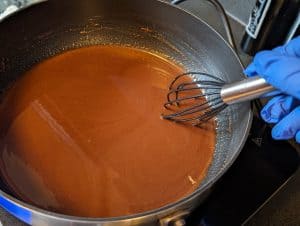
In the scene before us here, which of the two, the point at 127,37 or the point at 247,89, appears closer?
the point at 247,89

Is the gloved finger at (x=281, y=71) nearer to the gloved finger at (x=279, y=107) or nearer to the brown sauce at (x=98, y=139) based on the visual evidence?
the gloved finger at (x=279, y=107)

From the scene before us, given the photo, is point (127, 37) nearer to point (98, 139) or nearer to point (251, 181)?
point (98, 139)

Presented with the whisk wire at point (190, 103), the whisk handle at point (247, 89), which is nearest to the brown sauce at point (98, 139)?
the whisk wire at point (190, 103)

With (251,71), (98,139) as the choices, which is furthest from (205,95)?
(98,139)

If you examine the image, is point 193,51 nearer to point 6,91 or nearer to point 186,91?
point 186,91

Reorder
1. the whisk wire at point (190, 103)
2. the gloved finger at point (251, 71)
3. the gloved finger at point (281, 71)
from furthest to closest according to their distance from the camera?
the whisk wire at point (190, 103) < the gloved finger at point (251, 71) < the gloved finger at point (281, 71)

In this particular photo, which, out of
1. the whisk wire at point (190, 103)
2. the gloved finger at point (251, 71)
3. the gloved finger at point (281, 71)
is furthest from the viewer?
the whisk wire at point (190, 103)

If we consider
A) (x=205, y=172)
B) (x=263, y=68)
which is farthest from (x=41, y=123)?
(x=263, y=68)
